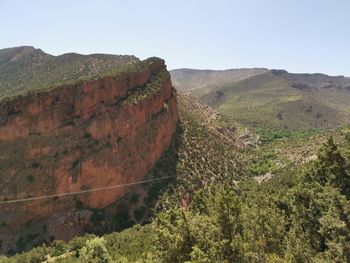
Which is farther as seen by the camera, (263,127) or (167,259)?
(263,127)

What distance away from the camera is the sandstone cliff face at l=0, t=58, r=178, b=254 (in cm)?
6425

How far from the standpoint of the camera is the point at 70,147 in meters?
67.9

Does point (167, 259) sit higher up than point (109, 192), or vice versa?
point (167, 259)

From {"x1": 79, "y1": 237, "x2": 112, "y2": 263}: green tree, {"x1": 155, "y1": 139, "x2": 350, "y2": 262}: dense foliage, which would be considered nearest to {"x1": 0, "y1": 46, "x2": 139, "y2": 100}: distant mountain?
{"x1": 79, "y1": 237, "x2": 112, "y2": 263}: green tree

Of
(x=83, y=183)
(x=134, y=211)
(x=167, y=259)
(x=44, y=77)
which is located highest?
(x=44, y=77)

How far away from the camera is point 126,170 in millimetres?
72438

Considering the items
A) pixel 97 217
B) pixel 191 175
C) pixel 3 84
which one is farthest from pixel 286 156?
pixel 3 84

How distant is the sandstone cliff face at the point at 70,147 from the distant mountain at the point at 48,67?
1686cm

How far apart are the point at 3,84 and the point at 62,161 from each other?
44.3m

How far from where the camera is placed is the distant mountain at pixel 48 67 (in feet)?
305

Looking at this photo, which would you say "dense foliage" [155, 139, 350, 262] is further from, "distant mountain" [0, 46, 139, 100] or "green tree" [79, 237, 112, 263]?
"distant mountain" [0, 46, 139, 100]

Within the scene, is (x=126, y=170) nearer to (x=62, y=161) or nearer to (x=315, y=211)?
(x=62, y=161)

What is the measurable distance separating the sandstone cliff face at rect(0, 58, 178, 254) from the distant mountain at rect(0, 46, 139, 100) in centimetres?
1686

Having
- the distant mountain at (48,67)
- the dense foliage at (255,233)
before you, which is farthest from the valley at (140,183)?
the distant mountain at (48,67)
